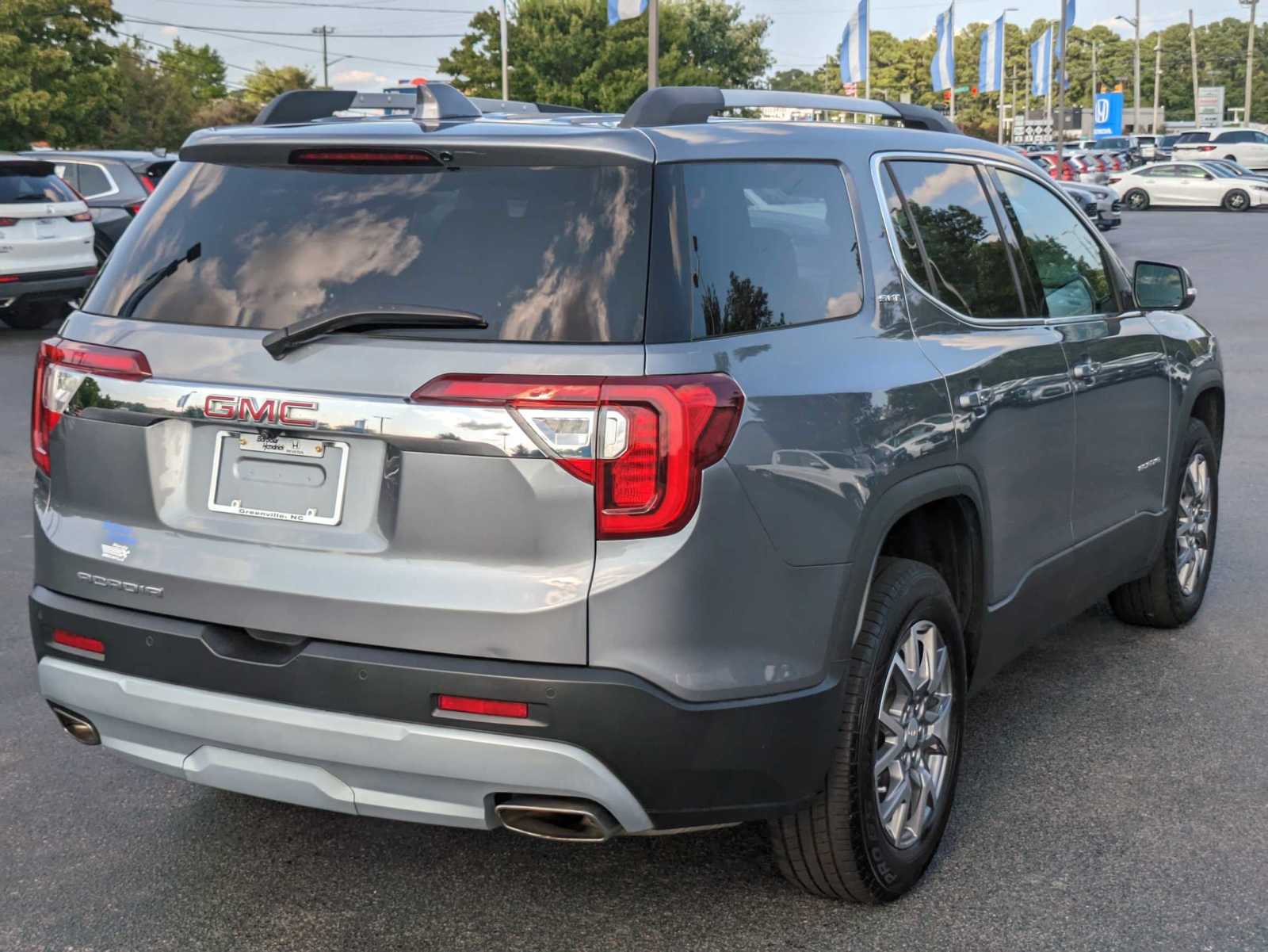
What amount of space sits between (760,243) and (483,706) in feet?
3.79

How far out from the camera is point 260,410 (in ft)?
10.4

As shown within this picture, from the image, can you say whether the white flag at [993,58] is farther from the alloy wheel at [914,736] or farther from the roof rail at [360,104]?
the alloy wheel at [914,736]

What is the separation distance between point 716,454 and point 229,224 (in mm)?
1256

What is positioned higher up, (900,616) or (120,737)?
(900,616)

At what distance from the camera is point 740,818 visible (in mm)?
3242

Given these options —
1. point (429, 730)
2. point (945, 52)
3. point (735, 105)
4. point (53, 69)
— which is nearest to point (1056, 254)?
point (735, 105)

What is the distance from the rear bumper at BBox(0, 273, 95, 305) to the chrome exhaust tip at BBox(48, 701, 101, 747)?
42.2 feet

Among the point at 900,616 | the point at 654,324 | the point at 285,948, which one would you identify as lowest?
the point at 285,948

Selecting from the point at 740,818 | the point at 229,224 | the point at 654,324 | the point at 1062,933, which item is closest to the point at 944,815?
the point at 1062,933

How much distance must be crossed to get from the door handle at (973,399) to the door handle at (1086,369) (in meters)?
0.66

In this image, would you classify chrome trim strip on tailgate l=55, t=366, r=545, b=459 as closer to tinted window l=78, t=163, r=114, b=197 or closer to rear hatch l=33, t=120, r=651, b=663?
rear hatch l=33, t=120, r=651, b=663

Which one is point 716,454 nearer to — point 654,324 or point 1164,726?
point 654,324

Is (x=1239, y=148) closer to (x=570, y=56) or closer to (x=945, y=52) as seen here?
(x=945, y=52)

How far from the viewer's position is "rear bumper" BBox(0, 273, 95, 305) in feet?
51.0
